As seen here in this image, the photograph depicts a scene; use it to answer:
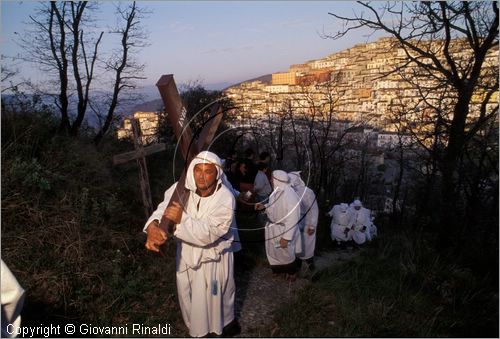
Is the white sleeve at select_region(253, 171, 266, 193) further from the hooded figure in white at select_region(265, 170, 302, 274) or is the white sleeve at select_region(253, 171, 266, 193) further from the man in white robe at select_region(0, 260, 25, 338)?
the man in white robe at select_region(0, 260, 25, 338)

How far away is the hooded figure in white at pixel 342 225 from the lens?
7.98 metres

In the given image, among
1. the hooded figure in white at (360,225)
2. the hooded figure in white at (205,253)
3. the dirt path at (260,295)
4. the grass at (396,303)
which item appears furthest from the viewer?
the hooded figure in white at (360,225)

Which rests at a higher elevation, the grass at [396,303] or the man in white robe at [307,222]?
the man in white robe at [307,222]

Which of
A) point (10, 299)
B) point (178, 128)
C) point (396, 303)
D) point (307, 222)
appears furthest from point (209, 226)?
point (307, 222)

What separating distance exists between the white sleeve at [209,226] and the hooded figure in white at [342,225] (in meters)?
4.79

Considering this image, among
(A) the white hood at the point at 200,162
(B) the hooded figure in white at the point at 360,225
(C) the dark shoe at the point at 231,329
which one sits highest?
(A) the white hood at the point at 200,162

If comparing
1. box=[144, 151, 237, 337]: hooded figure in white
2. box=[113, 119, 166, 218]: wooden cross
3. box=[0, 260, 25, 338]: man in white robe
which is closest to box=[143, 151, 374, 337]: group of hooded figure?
box=[144, 151, 237, 337]: hooded figure in white

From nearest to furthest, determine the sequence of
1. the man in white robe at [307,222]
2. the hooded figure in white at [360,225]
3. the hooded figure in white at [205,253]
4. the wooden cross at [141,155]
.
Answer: the hooded figure in white at [205,253], the man in white robe at [307,222], the wooden cross at [141,155], the hooded figure in white at [360,225]

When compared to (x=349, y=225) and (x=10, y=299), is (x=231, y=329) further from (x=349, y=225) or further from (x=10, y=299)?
(x=349, y=225)

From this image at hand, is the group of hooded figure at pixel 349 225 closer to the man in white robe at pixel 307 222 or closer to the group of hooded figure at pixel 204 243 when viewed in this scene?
the man in white robe at pixel 307 222

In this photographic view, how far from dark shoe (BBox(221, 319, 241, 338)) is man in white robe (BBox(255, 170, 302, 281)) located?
1.63 meters

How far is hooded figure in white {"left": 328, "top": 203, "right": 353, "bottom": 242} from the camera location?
7.98 m

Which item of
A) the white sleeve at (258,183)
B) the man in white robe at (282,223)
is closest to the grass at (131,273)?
the man in white robe at (282,223)

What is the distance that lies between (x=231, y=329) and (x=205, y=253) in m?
1.19
